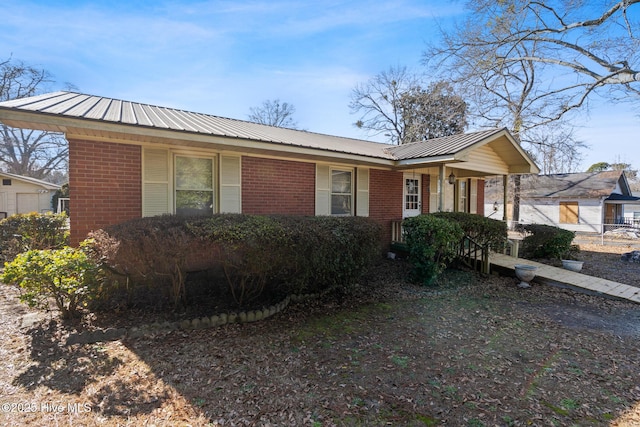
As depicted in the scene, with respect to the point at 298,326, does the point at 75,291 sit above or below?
above

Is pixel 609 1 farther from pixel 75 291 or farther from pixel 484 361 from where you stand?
pixel 75 291

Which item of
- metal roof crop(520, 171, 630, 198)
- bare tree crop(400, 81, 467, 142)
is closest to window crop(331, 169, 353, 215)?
bare tree crop(400, 81, 467, 142)

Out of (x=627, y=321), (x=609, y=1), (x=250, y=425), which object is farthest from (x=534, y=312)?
(x=609, y=1)

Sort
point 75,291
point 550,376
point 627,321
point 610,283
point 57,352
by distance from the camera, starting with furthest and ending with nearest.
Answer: point 610,283 → point 627,321 → point 75,291 → point 57,352 → point 550,376

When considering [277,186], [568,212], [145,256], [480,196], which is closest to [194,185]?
[277,186]

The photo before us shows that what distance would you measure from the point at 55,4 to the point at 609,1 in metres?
16.3

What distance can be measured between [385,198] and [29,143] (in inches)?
1375

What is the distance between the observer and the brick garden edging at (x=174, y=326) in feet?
13.5

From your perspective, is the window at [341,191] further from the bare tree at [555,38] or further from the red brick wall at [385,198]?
the bare tree at [555,38]

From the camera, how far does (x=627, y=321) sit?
5480mm

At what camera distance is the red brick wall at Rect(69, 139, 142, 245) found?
540 cm

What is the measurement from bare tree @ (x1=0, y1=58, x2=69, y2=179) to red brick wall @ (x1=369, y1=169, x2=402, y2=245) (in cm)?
2719

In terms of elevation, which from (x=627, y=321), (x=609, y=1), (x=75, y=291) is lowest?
(x=627, y=321)

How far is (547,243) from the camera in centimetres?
1059
